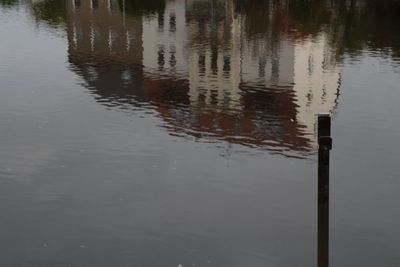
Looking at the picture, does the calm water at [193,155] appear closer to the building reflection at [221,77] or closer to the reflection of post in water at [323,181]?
the building reflection at [221,77]

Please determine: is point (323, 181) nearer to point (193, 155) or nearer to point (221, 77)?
point (193, 155)

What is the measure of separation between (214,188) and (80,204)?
333cm

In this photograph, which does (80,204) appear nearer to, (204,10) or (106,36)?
(106,36)

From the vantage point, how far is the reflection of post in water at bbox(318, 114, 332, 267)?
9.29 m

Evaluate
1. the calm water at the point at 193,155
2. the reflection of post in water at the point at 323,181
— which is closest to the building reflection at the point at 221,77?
the calm water at the point at 193,155

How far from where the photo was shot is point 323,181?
9.66m

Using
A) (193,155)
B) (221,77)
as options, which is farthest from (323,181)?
(221,77)

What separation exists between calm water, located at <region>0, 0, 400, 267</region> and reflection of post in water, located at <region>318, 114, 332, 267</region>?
2.52 metres

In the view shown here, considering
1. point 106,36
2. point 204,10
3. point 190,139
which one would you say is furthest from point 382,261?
point 204,10

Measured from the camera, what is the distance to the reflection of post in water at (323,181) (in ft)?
30.5

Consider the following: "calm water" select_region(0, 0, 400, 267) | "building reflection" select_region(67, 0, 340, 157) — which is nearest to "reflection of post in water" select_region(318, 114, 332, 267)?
"calm water" select_region(0, 0, 400, 267)

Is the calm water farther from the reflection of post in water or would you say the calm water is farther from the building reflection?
the reflection of post in water

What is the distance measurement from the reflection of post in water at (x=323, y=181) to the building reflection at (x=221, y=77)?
9.36 m

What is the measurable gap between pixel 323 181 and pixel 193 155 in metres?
9.33
